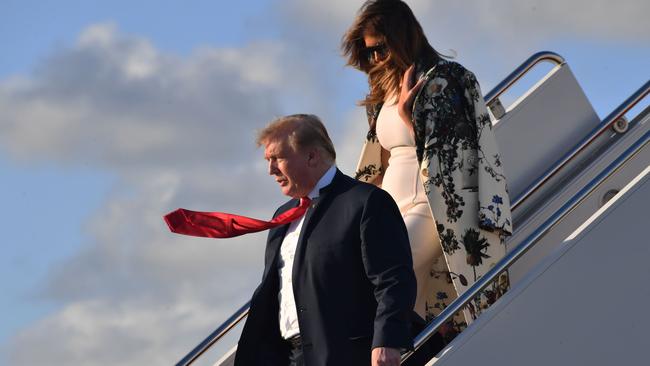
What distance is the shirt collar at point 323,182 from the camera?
4.38 m

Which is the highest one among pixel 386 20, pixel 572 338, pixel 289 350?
pixel 386 20

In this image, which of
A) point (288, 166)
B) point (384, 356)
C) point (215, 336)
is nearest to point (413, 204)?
point (288, 166)

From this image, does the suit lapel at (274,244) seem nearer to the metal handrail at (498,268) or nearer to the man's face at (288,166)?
the man's face at (288,166)

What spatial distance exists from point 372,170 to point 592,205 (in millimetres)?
1398

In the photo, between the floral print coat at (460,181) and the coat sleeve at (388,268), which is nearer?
the coat sleeve at (388,268)

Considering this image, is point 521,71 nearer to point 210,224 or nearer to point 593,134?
point 593,134

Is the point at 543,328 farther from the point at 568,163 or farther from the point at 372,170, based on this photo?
the point at 568,163

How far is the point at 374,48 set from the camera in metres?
5.17

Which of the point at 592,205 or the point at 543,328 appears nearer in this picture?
the point at 543,328

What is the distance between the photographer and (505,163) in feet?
21.2

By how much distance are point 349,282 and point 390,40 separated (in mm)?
1363

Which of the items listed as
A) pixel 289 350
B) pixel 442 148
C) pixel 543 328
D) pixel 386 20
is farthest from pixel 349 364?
pixel 386 20

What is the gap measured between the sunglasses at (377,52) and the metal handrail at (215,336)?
1.23 m

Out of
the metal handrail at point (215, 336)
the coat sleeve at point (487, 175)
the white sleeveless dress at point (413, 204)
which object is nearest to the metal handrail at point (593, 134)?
the coat sleeve at point (487, 175)
